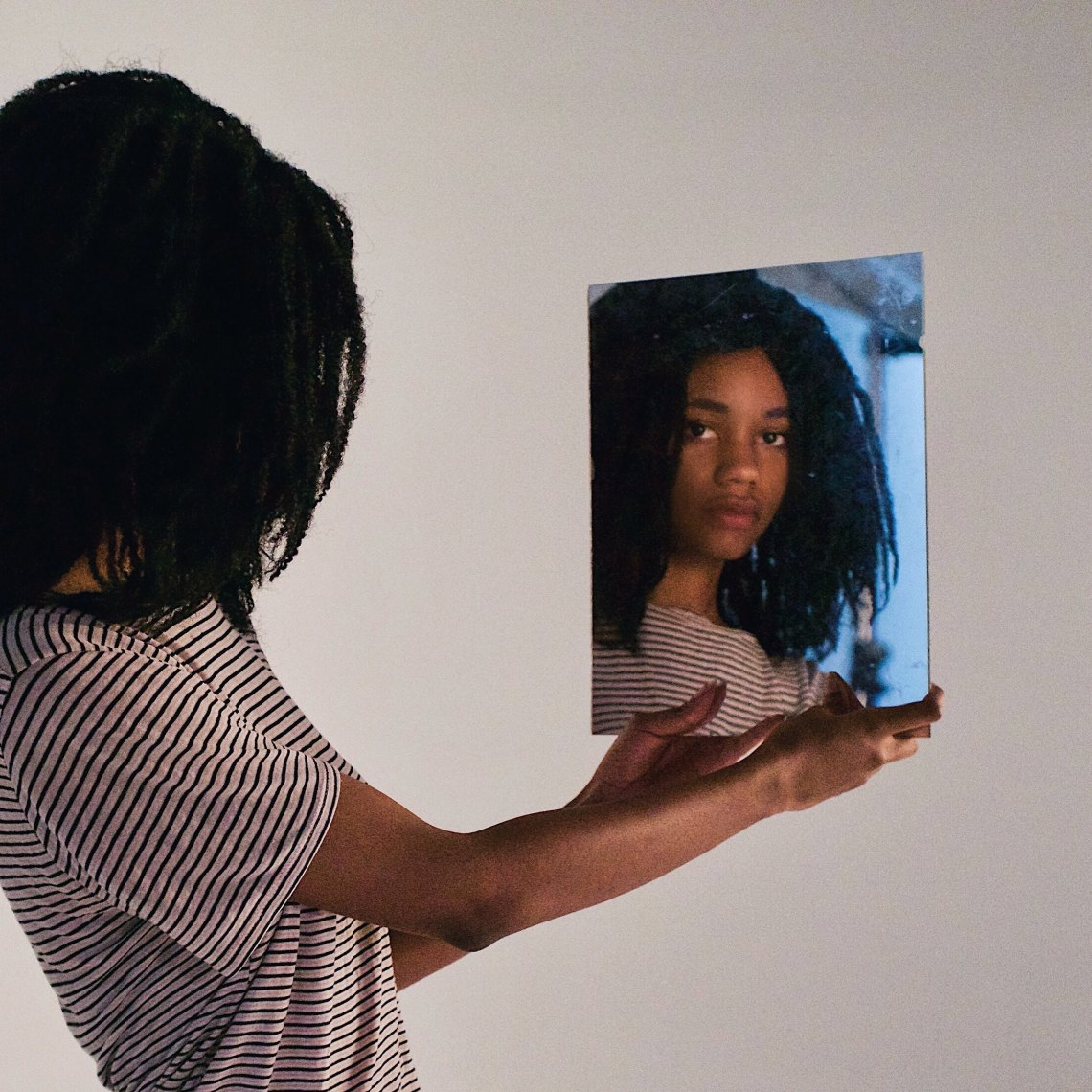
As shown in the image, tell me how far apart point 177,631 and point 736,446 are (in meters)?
0.59

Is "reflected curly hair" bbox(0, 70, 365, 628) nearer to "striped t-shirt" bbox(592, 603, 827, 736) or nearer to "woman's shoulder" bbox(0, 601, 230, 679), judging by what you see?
"woman's shoulder" bbox(0, 601, 230, 679)

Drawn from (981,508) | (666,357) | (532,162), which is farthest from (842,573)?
(532,162)

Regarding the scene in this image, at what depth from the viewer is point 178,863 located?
646 millimetres

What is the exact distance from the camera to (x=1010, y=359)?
4.88 feet

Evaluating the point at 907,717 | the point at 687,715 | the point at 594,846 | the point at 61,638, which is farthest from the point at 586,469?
the point at 61,638

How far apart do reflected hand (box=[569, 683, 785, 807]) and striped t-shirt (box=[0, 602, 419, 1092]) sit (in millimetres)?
302

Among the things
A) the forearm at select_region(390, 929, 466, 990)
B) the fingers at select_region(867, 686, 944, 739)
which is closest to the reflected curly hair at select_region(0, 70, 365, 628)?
the forearm at select_region(390, 929, 466, 990)

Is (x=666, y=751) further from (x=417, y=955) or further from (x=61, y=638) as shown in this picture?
(x=61, y=638)


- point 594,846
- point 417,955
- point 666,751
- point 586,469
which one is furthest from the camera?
point 586,469

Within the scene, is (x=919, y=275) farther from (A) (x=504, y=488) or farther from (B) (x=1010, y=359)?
(A) (x=504, y=488)

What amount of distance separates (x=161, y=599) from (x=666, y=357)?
609mm

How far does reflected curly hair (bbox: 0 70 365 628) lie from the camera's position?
2.12ft

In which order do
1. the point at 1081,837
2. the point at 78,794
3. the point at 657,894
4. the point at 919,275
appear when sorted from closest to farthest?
the point at 78,794 → the point at 919,275 → the point at 1081,837 → the point at 657,894

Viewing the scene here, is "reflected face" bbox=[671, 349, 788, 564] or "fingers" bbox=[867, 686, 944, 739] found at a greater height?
"reflected face" bbox=[671, 349, 788, 564]
